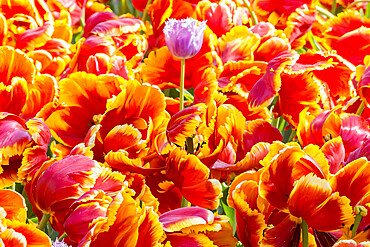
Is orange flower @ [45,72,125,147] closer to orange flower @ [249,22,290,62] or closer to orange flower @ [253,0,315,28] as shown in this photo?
orange flower @ [249,22,290,62]

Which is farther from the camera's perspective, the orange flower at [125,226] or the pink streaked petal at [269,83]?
the pink streaked petal at [269,83]

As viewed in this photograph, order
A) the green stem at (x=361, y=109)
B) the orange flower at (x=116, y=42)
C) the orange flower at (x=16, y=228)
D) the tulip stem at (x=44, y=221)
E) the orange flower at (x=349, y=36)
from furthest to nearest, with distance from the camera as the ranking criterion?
the orange flower at (x=349, y=36) < the orange flower at (x=116, y=42) < the green stem at (x=361, y=109) < the tulip stem at (x=44, y=221) < the orange flower at (x=16, y=228)

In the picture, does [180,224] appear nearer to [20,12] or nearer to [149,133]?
[149,133]

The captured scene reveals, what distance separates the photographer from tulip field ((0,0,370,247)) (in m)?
0.58

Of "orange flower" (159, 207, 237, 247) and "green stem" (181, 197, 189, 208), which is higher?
"orange flower" (159, 207, 237, 247)

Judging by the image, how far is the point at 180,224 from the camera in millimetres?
583

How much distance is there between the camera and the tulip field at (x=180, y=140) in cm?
58

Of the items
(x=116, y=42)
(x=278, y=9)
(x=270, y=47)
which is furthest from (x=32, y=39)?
(x=278, y=9)

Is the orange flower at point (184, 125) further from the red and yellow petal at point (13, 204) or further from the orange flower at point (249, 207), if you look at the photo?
the red and yellow petal at point (13, 204)

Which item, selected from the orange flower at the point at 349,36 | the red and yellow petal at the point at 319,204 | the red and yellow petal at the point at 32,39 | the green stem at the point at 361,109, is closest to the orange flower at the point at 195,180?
the red and yellow petal at the point at 319,204

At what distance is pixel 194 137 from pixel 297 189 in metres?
0.18

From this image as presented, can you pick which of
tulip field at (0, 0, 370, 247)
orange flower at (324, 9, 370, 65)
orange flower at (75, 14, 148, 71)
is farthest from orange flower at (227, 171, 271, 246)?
orange flower at (324, 9, 370, 65)

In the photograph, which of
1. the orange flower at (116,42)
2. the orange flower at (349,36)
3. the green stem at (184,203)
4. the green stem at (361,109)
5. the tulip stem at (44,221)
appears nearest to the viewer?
the tulip stem at (44,221)

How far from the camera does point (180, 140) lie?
664 millimetres
